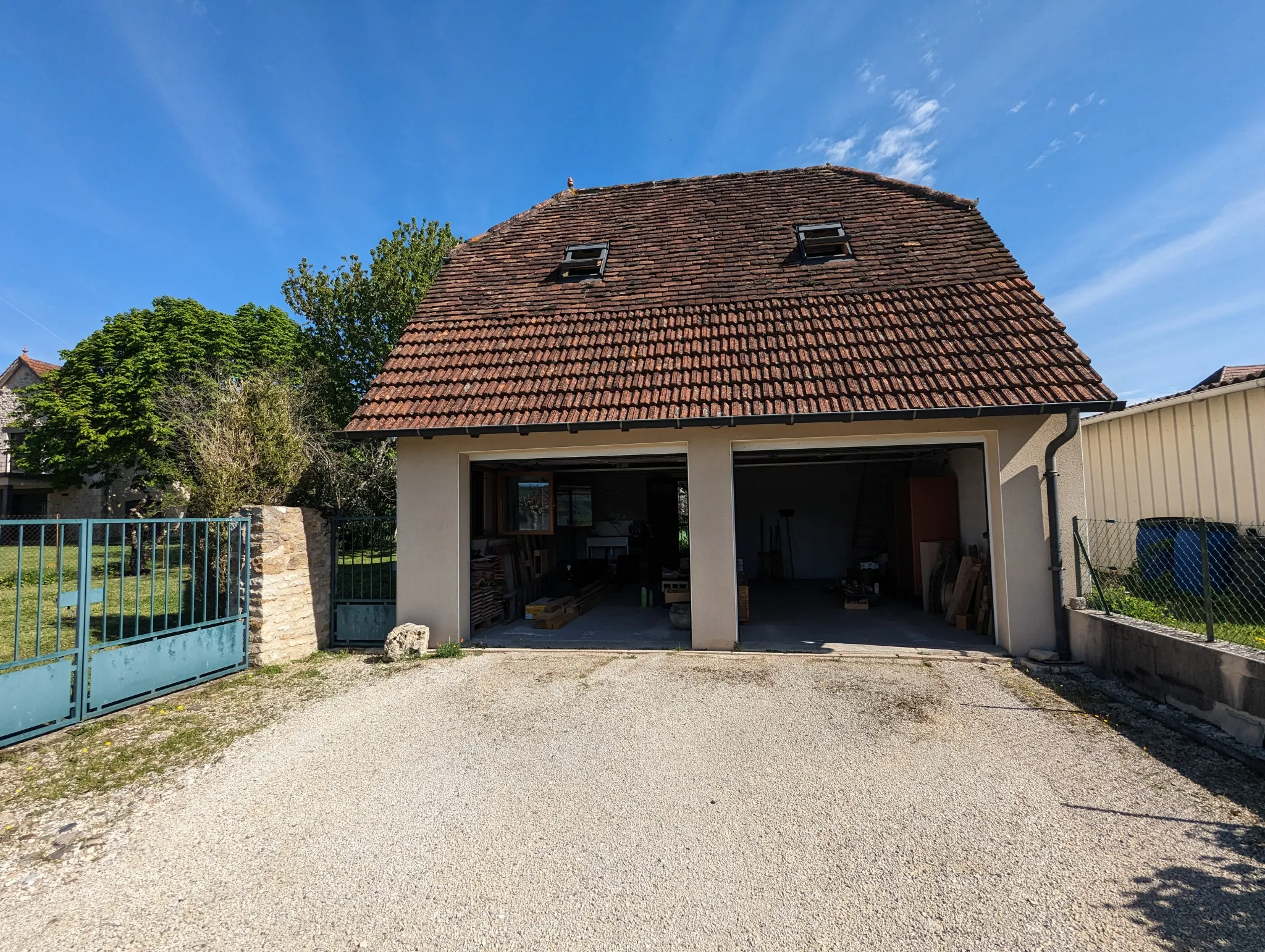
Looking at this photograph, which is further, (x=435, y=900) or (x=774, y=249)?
(x=774, y=249)

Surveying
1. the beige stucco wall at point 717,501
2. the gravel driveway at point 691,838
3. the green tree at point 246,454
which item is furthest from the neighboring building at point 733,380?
the gravel driveway at point 691,838

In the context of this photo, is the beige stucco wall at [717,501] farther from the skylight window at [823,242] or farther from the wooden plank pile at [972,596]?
the skylight window at [823,242]

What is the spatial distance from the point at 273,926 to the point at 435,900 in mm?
727

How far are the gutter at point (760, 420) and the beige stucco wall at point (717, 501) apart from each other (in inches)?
10.6

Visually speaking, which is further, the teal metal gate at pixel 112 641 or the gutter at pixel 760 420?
the gutter at pixel 760 420

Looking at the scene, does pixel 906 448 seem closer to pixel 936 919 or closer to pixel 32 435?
pixel 936 919

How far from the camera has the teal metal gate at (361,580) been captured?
8336 millimetres

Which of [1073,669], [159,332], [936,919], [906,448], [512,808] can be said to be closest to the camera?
[936,919]

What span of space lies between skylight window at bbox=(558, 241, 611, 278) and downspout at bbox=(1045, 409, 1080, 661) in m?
7.18

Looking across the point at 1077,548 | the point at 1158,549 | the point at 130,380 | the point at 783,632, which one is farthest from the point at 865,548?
the point at 130,380

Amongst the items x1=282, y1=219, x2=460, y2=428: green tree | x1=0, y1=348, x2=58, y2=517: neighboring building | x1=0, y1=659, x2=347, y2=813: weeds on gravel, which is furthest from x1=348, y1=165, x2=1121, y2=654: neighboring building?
x1=0, y1=348, x2=58, y2=517: neighboring building

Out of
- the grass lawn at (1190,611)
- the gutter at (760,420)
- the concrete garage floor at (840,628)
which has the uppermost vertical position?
the gutter at (760,420)

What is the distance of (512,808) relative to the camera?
3.76m

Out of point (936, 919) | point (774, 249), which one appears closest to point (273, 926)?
point (936, 919)
